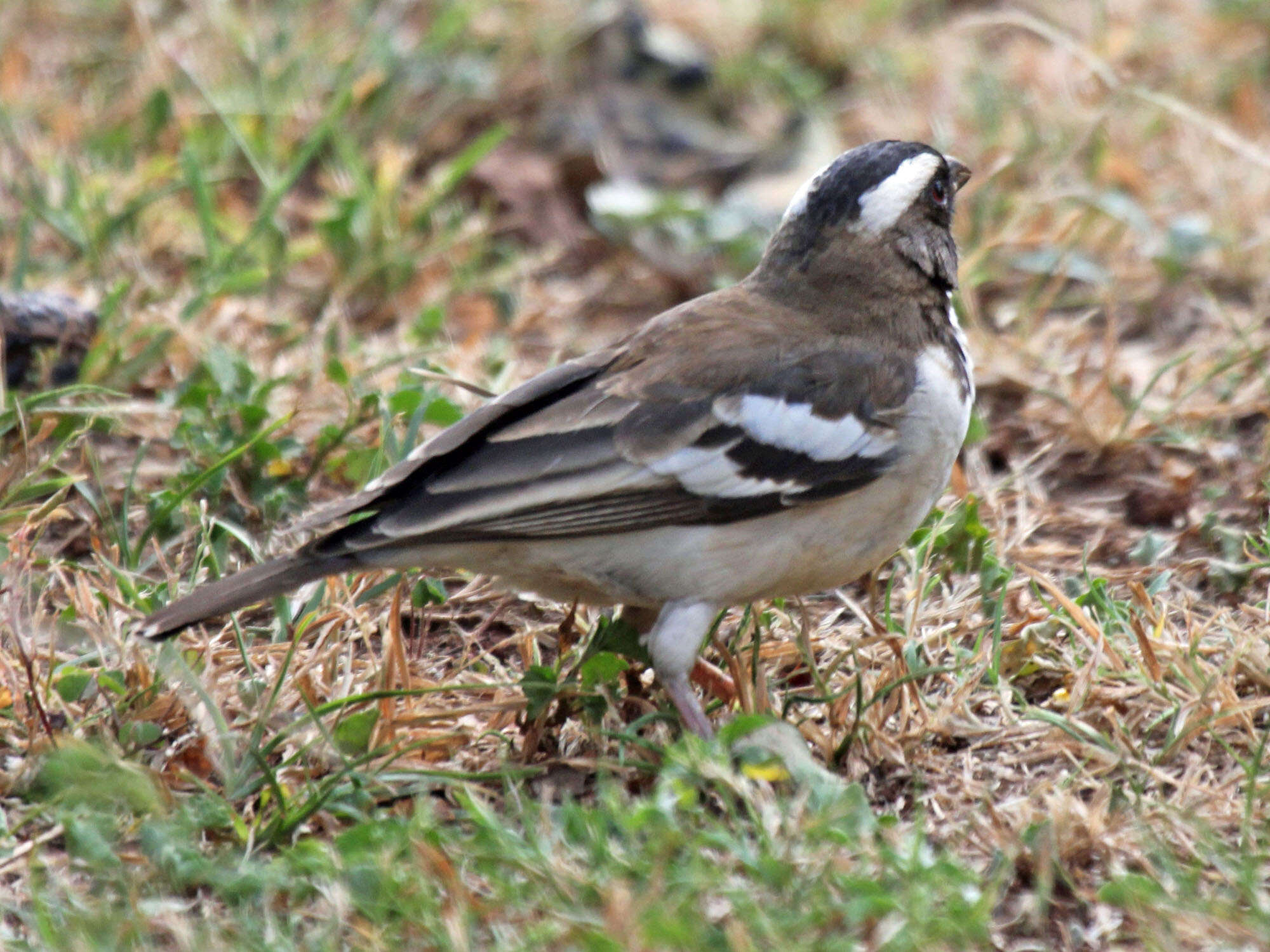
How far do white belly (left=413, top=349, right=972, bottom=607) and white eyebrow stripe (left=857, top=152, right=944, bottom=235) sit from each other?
0.62m

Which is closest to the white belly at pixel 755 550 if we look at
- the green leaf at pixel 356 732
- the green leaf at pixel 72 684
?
the green leaf at pixel 356 732

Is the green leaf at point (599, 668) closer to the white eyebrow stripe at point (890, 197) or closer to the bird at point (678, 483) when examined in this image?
the bird at point (678, 483)

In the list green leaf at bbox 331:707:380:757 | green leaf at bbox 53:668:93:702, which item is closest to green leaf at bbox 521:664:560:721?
green leaf at bbox 331:707:380:757

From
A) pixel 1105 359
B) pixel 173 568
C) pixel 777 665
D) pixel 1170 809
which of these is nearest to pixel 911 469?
pixel 777 665

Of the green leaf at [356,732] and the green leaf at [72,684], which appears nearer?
the green leaf at [356,732]

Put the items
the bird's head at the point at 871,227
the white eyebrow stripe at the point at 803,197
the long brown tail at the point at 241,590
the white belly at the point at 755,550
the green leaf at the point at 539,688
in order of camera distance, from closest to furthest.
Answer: the long brown tail at the point at 241,590
the green leaf at the point at 539,688
the white belly at the point at 755,550
the bird's head at the point at 871,227
the white eyebrow stripe at the point at 803,197

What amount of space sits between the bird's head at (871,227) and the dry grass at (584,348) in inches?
30.7

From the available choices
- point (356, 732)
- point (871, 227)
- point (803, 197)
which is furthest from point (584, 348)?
point (356, 732)

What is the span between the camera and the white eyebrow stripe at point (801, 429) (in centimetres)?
451

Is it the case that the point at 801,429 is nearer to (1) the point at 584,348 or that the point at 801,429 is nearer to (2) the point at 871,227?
(2) the point at 871,227

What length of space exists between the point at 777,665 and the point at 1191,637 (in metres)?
1.14

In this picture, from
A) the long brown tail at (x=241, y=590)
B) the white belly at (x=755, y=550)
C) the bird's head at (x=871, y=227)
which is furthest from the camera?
the bird's head at (x=871, y=227)

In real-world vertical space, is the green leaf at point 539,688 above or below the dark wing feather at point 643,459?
below

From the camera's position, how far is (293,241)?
734cm
